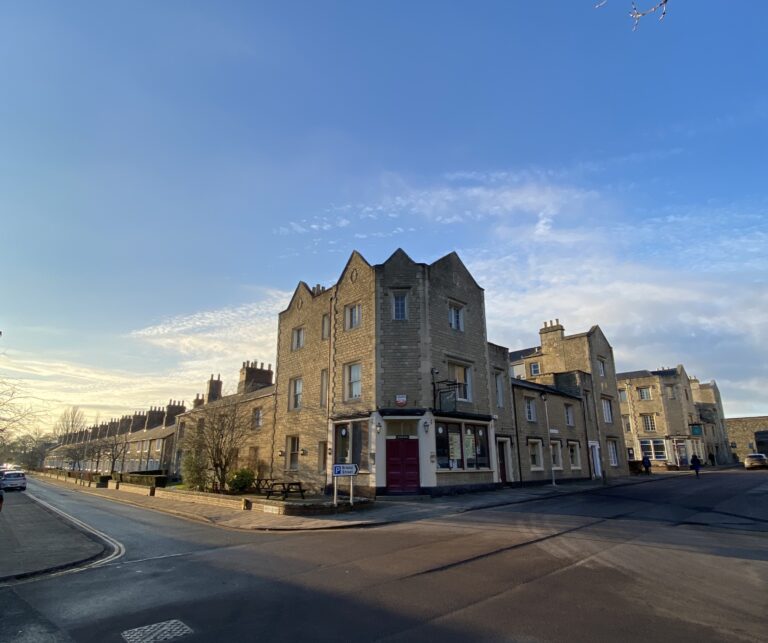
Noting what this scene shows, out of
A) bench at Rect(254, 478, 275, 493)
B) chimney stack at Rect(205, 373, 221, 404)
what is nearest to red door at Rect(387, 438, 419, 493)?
bench at Rect(254, 478, 275, 493)

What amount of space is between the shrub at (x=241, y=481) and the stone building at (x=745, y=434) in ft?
278

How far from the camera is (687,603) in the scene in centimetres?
611

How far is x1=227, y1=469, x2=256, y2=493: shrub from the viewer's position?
25.3 metres

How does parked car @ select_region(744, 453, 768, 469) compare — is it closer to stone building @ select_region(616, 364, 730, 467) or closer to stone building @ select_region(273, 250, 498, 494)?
stone building @ select_region(616, 364, 730, 467)

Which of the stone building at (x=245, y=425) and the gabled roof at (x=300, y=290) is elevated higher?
the gabled roof at (x=300, y=290)

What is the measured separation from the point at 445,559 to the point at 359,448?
560 inches

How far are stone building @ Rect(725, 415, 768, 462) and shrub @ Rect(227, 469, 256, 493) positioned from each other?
278ft

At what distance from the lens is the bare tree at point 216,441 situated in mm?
26703

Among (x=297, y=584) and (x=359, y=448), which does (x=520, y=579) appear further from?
(x=359, y=448)

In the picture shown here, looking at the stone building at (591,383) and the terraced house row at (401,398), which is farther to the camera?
the stone building at (591,383)

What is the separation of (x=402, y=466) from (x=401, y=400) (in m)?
2.99

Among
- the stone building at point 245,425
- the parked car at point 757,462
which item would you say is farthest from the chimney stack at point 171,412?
the parked car at point 757,462

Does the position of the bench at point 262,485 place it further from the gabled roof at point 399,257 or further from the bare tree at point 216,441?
the gabled roof at point 399,257

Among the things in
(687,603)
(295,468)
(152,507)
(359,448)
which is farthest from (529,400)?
(687,603)
